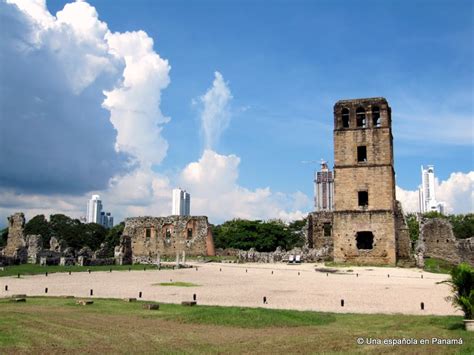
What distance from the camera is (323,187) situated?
160 m

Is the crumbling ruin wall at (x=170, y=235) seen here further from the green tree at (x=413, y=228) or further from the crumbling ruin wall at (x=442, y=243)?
the green tree at (x=413, y=228)

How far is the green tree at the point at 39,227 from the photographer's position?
6744 cm

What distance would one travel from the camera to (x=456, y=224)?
72250mm

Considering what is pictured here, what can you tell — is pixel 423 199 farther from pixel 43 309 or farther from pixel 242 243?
pixel 43 309

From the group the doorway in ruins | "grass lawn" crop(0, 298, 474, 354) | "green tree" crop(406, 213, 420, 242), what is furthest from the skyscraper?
"grass lawn" crop(0, 298, 474, 354)

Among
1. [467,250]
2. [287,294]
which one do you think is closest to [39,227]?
[467,250]

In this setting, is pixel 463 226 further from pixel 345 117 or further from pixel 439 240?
pixel 345 117

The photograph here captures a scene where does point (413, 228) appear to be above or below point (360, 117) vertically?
below

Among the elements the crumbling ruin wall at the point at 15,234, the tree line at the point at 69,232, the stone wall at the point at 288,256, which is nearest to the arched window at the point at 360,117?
the stone wall at the point at 288,256

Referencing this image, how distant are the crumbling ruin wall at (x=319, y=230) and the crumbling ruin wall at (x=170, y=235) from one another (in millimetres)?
12844

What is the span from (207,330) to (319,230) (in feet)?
118

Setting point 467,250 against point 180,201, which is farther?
point 180,201

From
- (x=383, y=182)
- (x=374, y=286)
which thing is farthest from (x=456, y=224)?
(x=374, y=286)

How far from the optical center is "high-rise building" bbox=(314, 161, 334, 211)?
516 feet
